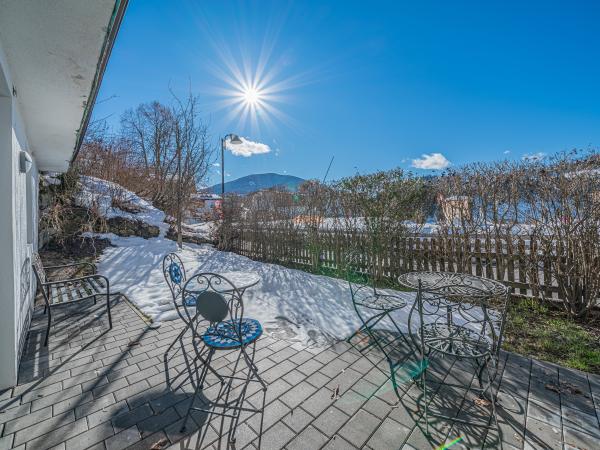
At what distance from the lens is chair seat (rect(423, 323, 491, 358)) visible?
185cm

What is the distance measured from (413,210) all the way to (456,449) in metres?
4.04

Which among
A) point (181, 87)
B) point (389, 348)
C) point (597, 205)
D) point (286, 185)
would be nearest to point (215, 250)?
point (286, 185)

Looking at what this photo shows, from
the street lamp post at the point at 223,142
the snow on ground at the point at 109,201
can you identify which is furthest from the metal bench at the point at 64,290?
the street lamp post at the point at 223,142

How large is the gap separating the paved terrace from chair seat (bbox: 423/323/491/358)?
1.32ft

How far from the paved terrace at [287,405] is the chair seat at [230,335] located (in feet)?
1.54

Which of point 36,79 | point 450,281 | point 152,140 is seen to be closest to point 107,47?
point 36,79

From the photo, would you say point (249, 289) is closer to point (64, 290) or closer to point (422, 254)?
point (64, 290)

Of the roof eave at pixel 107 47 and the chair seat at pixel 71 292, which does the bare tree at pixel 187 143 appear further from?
the roof eave at pixel 107 47

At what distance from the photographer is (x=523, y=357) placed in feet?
8.35

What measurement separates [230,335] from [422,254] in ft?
13.4

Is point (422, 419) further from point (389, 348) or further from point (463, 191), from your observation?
point (463, 191)

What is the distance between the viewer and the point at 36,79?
2014mm

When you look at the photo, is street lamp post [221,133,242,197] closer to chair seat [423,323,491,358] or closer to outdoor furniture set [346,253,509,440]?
outdoor furniture set [346,253,509,440]

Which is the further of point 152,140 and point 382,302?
point 152,140
